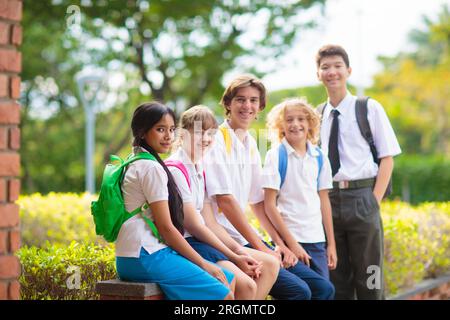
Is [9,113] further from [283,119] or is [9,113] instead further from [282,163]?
[283,119]

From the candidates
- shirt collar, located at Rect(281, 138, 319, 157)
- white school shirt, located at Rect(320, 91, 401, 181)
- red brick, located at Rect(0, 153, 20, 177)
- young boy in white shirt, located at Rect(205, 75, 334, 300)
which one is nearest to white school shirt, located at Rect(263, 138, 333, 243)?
shirt collar, located at Rect(281, 138, 319, 157)

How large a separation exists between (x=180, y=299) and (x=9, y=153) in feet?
3.67

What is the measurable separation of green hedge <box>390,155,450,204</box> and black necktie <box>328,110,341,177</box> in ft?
47.4

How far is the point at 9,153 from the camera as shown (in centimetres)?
251

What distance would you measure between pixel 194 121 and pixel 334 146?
1549 mm

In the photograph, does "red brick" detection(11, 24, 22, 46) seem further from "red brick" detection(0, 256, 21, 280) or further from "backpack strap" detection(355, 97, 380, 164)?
"backpack strap" detection(355, 97, 380, 164)

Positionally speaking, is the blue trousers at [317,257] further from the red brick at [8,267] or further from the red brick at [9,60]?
the red brick at [9,60]

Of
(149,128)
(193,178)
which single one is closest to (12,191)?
(149,128)

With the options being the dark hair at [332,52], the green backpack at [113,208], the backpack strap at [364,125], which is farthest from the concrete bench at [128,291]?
the dark hair at [332,52]

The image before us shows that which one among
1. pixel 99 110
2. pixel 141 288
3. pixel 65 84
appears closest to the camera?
pixel 141 288

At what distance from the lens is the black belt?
4789 millimetres

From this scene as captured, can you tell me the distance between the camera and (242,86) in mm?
4082

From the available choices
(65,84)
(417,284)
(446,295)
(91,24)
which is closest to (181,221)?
(417,284)
